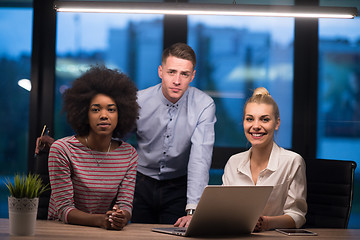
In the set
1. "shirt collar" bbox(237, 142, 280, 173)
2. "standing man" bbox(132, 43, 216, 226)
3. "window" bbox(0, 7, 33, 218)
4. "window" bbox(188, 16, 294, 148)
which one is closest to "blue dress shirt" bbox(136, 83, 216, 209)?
"standing man" bbox(132, 43, 216, 226)

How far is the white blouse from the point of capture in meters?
2.10

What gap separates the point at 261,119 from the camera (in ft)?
7.48

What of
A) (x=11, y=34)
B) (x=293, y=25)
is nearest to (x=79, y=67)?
(x=11, y=34)

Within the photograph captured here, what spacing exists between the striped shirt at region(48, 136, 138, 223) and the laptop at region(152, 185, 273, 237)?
36cm

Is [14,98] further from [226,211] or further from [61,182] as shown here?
[226,211]

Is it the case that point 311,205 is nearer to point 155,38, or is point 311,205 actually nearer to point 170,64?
point 170,64

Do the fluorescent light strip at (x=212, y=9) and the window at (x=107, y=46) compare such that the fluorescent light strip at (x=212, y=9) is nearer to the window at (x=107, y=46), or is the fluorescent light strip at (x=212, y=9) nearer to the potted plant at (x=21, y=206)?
the window at (x=107, y=46)

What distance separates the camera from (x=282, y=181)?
86.4 inches

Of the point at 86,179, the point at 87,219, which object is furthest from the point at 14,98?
the point at 87,219

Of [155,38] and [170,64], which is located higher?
[155,38]

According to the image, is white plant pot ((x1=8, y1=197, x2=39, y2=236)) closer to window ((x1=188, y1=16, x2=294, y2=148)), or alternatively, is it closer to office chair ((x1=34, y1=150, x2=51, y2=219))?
office chair ((x1=34, y1=150, x2=51, y2=219))

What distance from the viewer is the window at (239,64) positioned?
398cm

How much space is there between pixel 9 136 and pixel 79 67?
35.0 inches

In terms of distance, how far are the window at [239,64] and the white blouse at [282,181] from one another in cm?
168
